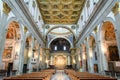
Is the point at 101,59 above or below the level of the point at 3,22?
below

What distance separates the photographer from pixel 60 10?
20.7 m

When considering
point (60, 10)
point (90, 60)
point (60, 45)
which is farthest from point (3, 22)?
point (60, 45)

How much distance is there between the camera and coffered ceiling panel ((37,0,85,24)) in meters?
18.4

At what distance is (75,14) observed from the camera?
2234 centimetres

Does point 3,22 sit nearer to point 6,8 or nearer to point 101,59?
point 6,8

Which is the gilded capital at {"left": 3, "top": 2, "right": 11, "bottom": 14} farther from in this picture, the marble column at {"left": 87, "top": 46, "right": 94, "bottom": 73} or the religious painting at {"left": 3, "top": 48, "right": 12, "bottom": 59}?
the marble column at {"left": 87, "top": 46, "right": 94, "bottom": 73}

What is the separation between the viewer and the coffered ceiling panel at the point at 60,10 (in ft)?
60.5

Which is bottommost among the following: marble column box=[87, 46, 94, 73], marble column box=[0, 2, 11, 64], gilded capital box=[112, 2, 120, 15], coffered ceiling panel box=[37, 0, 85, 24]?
marble column box=[87, 46, 94, 73]

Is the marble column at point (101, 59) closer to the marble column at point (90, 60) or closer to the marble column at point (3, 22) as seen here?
the marble column at point (90, 60)

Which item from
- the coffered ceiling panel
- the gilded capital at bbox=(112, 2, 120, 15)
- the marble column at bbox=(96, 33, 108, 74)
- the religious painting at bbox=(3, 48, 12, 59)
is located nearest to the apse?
the coffered ceiling panel

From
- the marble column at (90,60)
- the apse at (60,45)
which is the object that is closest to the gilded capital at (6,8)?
the marble column at (90,60)

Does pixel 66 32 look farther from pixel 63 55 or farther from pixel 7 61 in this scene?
pixel 7 61

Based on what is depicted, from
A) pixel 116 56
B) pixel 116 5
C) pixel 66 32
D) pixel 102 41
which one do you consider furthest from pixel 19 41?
pixel 66 32

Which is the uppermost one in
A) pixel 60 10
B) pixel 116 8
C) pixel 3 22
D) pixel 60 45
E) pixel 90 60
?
pixel 60 10
